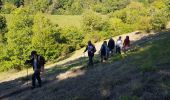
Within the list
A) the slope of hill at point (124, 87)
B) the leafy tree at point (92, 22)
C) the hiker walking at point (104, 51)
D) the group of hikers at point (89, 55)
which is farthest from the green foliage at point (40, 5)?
the slope of hill at point (124, 87)

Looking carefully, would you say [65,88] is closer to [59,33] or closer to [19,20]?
[19,20]

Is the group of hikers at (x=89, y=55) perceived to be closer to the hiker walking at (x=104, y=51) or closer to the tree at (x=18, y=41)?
the hiker walking at (x=104, y=51)

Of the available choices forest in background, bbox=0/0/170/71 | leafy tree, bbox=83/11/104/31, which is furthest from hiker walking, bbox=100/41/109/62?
leafy tree, bbox=83/11/104/31

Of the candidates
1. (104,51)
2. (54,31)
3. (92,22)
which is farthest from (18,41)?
(104,51)

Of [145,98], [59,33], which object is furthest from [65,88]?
[59,33]

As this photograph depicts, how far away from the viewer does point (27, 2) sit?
19425 cm

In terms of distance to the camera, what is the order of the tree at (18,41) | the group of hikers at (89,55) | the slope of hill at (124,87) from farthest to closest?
1. the tree at (18,41)
2. the group of hikers at (89,55)
3. the slope of hill at (124,87)

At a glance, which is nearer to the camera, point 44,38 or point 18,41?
point 18,41

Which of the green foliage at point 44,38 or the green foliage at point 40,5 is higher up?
the green foliage at point 40,5

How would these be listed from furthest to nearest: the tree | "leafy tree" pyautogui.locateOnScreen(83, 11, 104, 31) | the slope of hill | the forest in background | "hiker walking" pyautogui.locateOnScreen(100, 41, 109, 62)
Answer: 1. "leafy tree" pyautogui.locateOnScreen(83, 11, 104, 31)
2. the forest in background
3. the tree
4. "hiker walking" pyautogui.locateOnScreen(100, 41, 109, 62)
5. the slope of hill

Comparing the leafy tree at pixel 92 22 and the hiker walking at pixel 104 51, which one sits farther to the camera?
the leafy tree at pixel 92 22

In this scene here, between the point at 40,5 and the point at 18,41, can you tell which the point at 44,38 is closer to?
the point at 18,41

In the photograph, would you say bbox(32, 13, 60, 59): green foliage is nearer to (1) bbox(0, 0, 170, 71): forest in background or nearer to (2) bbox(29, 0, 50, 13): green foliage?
(1) bbox(0, 0, 170, 71): forest in background

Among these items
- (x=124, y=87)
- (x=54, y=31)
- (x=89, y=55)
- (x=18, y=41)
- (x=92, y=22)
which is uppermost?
(x=124, y=87)
